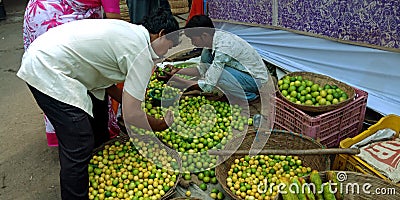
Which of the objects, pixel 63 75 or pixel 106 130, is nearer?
pixel 63 75

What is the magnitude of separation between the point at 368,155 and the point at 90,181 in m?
1.90

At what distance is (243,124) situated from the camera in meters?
3.35

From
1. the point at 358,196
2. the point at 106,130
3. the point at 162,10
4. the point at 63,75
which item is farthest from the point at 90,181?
the point at 358,196

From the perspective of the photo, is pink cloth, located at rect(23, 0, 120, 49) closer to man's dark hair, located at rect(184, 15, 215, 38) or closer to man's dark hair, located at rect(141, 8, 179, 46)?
man's dark hair, located at rect(184, 15, 215, 38)

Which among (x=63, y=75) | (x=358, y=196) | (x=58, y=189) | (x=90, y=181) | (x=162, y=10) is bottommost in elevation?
(x=58, y=189)

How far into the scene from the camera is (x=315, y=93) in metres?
3.03

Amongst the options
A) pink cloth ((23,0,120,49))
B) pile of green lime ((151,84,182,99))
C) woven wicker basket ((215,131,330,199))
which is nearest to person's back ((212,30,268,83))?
pile of green lime ((151,84,182,99))

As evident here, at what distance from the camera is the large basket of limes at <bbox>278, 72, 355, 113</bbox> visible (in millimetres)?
2887

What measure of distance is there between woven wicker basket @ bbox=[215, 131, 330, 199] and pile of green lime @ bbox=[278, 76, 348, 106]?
32cm

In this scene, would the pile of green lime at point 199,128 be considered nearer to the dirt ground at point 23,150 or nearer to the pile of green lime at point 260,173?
the pile of green lime at point 260,173

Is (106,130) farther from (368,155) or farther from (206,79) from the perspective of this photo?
(368,155)

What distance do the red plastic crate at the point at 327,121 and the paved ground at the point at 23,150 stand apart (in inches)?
72.7

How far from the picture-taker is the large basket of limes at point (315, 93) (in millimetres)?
2887

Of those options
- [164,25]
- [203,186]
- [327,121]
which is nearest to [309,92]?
[327,121]
